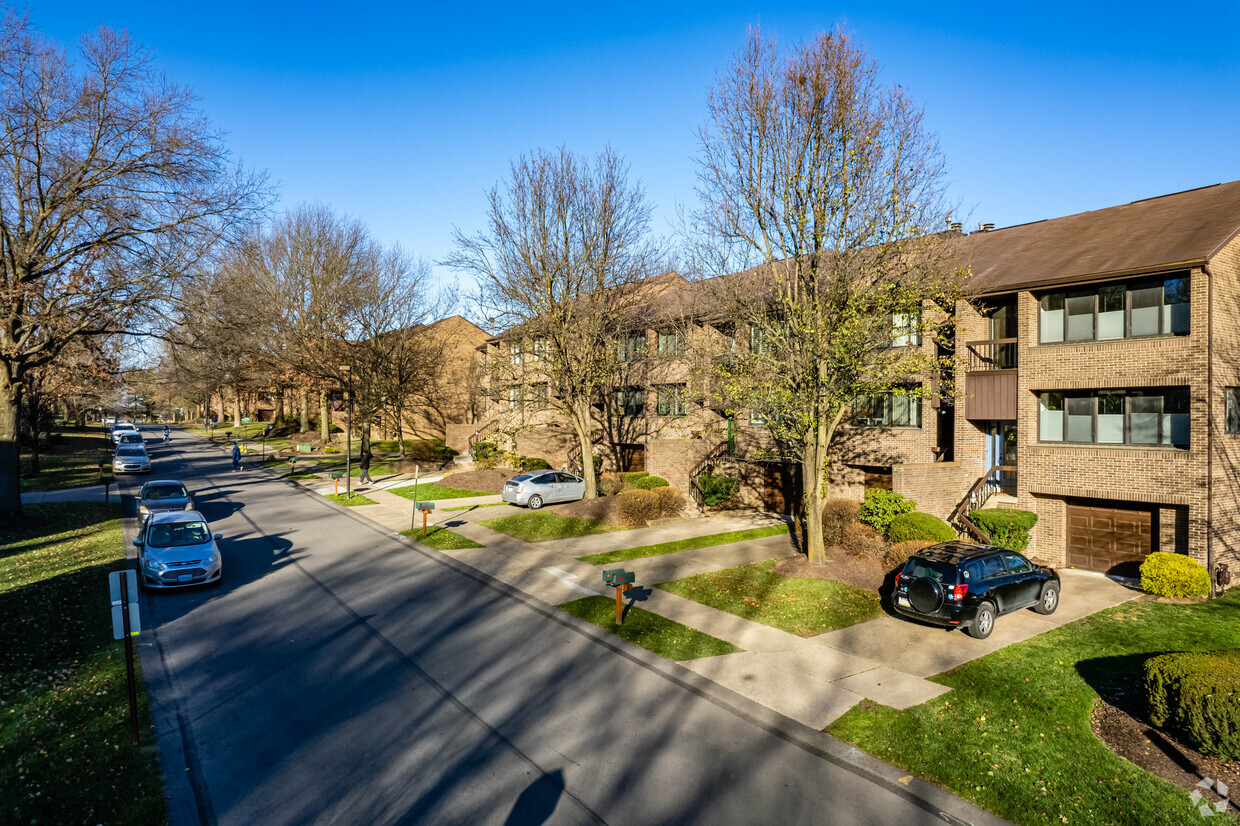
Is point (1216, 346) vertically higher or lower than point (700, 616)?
higher

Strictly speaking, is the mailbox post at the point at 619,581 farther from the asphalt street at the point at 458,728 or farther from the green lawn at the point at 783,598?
the green lawn at the point at 783,598

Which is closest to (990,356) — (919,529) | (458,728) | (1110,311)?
(1110,311)

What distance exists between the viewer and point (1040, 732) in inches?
344

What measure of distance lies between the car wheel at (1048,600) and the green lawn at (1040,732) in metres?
0.96

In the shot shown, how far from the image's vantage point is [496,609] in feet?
46.3

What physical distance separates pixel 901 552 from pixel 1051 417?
256 inches

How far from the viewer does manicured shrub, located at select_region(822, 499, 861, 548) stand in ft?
61.3

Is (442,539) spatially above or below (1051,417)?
below

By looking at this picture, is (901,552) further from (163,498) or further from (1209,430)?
(163,498)

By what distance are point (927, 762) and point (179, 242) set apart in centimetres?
2417

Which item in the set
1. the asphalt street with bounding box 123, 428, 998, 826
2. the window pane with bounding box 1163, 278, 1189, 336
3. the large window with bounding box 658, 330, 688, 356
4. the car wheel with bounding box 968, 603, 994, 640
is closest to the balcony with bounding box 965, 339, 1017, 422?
the window pane with bounding box 1163, 278, 1189, 336

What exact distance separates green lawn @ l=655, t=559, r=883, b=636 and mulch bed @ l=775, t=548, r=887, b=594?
304 millimetres

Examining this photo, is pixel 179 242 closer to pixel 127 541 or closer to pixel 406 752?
pixel 127 541


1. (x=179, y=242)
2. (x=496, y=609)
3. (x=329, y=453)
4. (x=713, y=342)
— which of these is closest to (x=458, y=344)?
(x=329, y=453)
